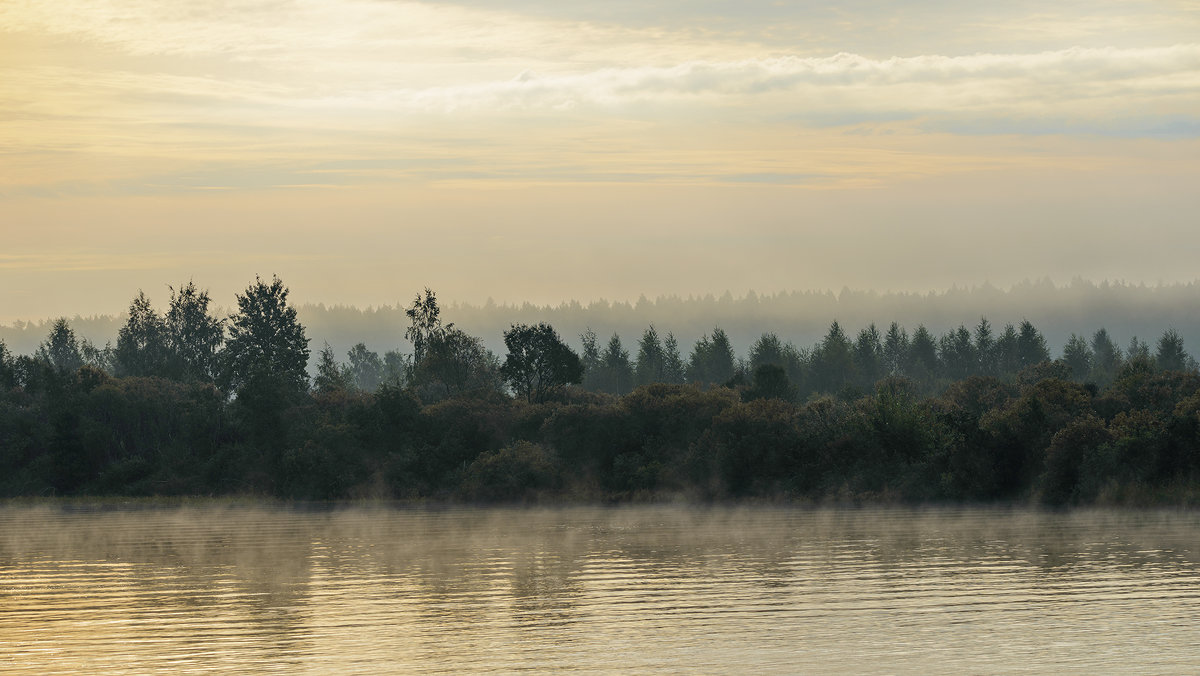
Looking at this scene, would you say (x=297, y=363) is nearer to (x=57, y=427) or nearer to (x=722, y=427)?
(x=57, y=427)

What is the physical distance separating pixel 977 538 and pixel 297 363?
370 feet

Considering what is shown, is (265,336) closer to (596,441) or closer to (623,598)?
(596,441)

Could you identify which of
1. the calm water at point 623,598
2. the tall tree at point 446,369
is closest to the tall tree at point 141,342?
the tall tree at point 446,369

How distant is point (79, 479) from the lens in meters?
102

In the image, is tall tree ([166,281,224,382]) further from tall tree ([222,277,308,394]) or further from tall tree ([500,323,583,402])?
tall tree ([500,323,583,402])

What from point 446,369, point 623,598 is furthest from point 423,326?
point 623,598

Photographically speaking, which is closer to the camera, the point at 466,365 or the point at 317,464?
the point at 317,464

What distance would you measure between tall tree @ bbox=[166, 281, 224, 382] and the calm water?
101 m

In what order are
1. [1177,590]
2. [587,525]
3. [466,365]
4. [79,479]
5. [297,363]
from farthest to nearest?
[297,363] < [466,365] < [79,479] < [587,525] < [1177,590]

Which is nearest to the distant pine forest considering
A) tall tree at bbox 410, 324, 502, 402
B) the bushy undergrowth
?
the bushy undergrowth

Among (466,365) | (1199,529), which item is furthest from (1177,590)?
(466,365)

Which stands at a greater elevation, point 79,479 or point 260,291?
point 260,291

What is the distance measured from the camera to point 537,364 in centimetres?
11600

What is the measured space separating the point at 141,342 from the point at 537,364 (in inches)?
3031
